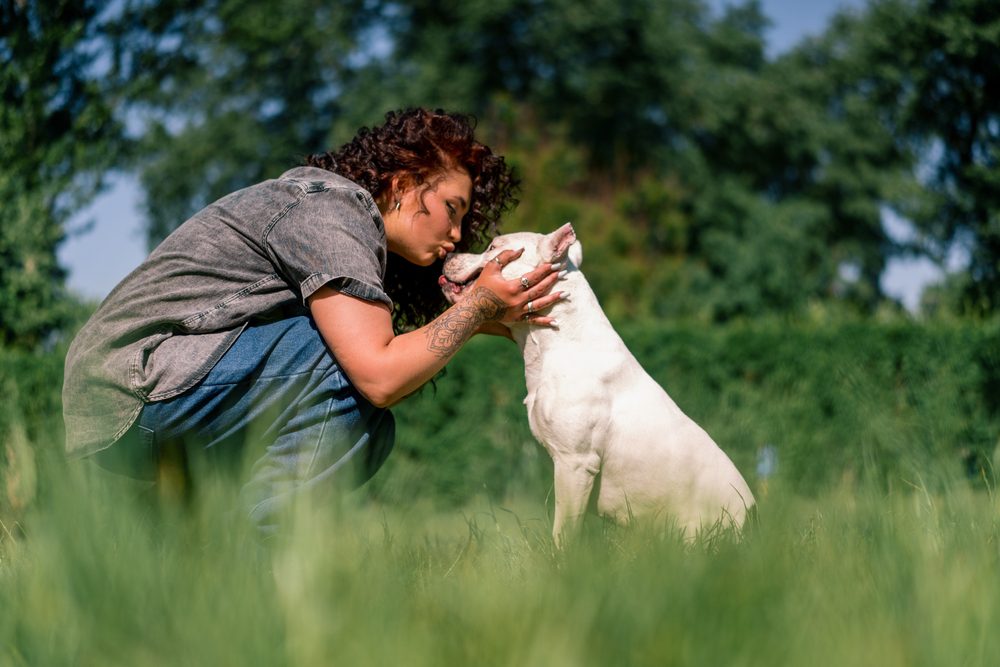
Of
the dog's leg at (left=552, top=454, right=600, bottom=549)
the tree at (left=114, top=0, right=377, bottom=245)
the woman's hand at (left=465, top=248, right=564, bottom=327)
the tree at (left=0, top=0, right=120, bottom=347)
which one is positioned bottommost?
the tree at (left=114, top=0, right=377, bottom=245)

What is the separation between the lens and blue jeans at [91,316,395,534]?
2.86 metres

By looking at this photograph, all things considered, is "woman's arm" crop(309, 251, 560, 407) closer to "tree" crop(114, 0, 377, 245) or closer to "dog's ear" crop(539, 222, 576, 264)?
"dog's ear" crop(539, 222, 576, 264)

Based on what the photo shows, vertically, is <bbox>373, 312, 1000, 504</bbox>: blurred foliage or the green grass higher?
the green grass

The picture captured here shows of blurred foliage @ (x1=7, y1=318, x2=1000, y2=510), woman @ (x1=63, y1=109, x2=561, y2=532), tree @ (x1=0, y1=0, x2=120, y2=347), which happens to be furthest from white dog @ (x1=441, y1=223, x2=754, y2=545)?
tree @ (x1=0, y1=0, x2=120, y2=347)

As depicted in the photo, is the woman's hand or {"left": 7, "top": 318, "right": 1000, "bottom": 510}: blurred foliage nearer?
the woman's hand

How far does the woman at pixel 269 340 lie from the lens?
279cm

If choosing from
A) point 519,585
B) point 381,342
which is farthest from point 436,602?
point 381,342

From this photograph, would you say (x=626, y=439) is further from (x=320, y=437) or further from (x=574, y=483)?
(x=320, y=437)

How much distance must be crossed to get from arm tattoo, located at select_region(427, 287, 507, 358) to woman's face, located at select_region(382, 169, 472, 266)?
0.39 meters

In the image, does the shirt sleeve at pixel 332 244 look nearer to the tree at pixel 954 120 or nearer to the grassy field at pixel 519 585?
the grassy field at pixel 519 585

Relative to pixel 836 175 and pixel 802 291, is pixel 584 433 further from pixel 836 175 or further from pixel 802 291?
pixel 836 175

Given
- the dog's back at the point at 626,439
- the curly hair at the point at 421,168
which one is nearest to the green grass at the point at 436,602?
the dog's back at the point at 626,439

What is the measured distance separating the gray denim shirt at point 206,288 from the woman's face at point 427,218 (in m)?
0.27

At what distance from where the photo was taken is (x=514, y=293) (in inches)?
119
